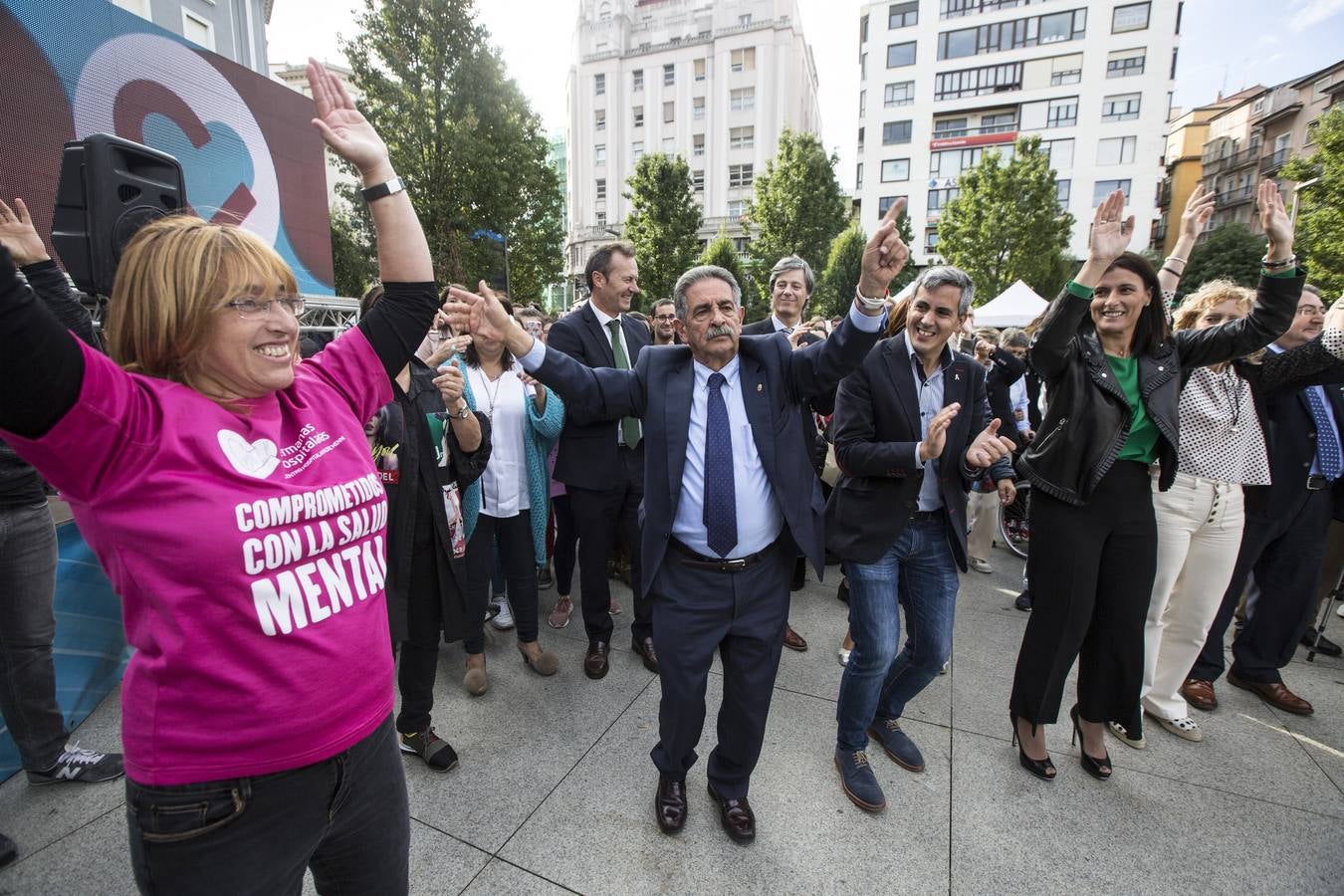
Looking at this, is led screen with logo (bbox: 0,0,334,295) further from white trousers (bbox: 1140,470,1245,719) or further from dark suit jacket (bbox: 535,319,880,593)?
white trousers (bbox: 1140,470,1245,719)

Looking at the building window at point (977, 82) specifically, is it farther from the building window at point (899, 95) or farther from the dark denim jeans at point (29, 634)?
the dark denim jeans at point (29, 634)

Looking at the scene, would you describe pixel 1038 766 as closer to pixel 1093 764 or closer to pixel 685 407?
pixel 1093 764

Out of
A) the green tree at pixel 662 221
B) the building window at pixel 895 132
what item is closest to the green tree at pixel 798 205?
the green tree at pixel 662 221

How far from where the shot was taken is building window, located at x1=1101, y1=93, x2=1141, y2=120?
37.5m

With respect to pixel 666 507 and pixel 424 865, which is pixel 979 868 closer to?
pixel 666 507

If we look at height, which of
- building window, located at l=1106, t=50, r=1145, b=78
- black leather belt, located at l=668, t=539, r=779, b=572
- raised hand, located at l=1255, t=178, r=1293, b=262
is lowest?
black leather belt, located at l=668, t=539, r=779, b=572

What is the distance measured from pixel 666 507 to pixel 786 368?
76 cm

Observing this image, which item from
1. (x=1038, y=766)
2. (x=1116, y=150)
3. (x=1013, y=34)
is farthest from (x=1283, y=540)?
(x=1013, y=34)

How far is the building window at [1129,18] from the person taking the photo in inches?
1458

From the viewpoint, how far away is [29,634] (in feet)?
8.41

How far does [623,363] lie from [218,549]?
3014 mm

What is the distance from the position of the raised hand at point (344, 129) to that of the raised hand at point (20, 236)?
35.6 inches

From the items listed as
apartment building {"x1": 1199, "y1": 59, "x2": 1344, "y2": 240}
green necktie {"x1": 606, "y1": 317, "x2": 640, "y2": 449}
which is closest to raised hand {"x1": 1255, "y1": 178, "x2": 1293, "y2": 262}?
green necktie {"x1": 606, "y1": 317, "x2": 640, "y2": 449}

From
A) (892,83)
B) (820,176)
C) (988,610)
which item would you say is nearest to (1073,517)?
(988,610)
